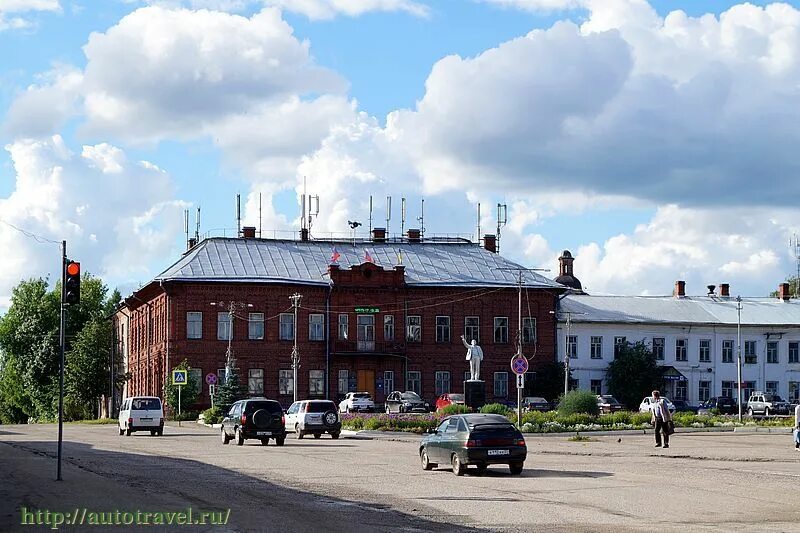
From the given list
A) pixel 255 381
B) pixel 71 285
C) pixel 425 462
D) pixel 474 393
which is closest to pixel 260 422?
pixel 425 462

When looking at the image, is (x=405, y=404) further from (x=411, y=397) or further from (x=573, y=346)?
(x=573, y=346)

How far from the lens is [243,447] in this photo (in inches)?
1660

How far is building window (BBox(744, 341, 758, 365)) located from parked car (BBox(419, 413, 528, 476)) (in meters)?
66.9

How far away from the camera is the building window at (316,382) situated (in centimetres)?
→ 8400

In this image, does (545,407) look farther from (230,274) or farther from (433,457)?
(433,457)

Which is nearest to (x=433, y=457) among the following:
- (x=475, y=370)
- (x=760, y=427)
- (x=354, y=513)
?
(x=354, y=513)

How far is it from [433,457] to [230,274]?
56.2 metres

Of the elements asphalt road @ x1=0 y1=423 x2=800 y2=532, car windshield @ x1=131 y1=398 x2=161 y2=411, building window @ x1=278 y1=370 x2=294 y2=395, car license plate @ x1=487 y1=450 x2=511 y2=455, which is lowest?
asphalt road @ x1=0 y1=423 x2=800 y2=532

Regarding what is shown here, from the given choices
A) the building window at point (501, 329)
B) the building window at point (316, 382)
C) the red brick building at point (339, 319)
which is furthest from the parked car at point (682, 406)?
the building window at point (316, 382)

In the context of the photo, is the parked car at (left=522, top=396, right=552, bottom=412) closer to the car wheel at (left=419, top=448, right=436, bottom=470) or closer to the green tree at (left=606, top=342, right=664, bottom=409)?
the green tree at (left=606, top=342, right=664, bottom=409)

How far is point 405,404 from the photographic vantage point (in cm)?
7225

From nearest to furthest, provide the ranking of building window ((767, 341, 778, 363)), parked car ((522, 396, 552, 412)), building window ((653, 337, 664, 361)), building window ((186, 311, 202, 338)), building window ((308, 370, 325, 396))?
parked car ((522, 396, 552, 412)), building window ((186, 311, 202, 338)), building window ((308, 370, 325, 396)), building window ((653, 337, 664, 361)), building window ((767, 341, 778, 363))

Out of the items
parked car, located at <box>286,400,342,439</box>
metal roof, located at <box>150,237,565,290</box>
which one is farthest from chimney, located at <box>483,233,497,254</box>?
parked car, located at <box>286,400,342,439</box>

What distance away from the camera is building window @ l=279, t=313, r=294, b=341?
276ft
